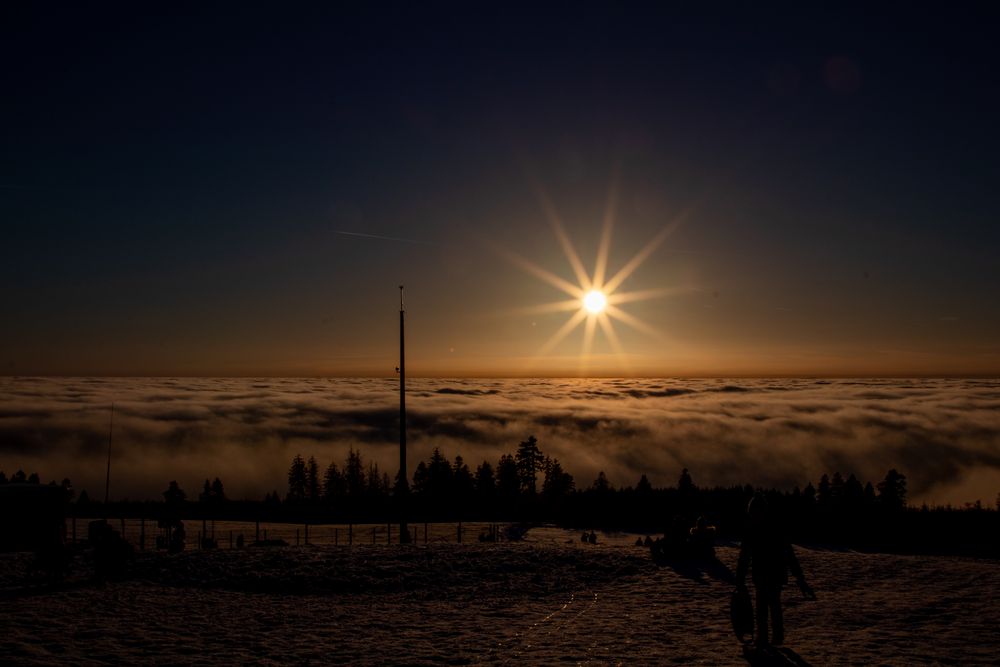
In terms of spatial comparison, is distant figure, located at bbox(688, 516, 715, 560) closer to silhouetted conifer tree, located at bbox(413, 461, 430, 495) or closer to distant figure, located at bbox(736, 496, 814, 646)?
distant figure, located at bbox(736, 496, 814, 646)

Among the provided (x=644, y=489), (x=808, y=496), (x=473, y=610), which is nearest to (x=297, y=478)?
(x=644, y=489)

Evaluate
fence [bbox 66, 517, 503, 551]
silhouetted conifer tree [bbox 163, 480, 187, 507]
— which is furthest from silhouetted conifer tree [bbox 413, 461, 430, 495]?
fence [bbox 66, 517, 503, 551]

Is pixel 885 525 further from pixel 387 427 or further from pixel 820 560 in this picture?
pixel 387 427

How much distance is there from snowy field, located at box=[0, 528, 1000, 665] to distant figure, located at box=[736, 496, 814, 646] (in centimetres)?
89

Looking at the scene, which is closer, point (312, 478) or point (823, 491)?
point (823, 491)

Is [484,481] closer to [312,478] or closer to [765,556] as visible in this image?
[312,478]

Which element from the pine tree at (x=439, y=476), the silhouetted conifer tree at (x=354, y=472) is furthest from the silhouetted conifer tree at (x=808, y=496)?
the silhouetted conifer tree at (x=354, y=472)

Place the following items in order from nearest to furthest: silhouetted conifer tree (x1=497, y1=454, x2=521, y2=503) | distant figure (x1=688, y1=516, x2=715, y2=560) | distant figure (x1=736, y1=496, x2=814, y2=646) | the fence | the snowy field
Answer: distant figure (x1=736, y1=496, x2=814, y2=646), the snowy field, distant figure (x1=688, y1=516, x2=715, y2=560), the fence, silhouetted conifer tree (x1=497, y1=454, x2=521, y2=503)

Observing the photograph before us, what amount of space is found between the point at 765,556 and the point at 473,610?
6738 millimetres

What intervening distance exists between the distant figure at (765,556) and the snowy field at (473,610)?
0.89m

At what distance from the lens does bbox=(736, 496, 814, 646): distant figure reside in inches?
431

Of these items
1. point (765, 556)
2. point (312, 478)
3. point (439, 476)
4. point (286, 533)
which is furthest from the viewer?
point (312, 478)

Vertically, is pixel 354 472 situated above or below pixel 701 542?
above

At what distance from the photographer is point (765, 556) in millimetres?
10930
